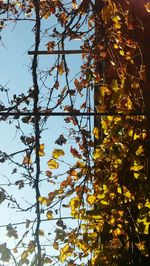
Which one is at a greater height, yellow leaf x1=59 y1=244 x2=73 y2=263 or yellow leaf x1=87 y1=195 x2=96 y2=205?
yellow leaf x1=87 y1=195 x2=96 y2=205

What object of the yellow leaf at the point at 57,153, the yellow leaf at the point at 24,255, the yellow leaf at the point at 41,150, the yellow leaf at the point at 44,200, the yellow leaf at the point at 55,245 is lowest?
the yellow leaf at the point at 24,255

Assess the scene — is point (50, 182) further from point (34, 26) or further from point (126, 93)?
point (34, 26)

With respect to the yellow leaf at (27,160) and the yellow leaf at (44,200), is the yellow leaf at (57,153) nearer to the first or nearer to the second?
the yellow leaf at (27,160)

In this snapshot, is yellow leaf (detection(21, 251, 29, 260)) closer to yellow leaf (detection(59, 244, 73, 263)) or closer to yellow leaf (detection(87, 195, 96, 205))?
yellow leaf (detection(59, 244, 73, 263))

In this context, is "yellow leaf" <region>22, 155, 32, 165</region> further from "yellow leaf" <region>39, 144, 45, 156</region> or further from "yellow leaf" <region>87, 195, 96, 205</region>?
"yellow leaf" <region>87, 195, 96, 205</region>

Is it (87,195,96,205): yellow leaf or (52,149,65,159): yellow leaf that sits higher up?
(52,149,65,159): yellow leaf

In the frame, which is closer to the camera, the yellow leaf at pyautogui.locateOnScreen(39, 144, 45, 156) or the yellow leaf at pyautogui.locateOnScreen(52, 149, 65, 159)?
the yellow leaf at pyautogui.locateOnScreen(52, 149, 65, 159)

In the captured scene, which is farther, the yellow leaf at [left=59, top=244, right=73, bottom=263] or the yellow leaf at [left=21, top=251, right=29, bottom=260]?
the yellow leaf at [left=59, top=244, right=73, bottom=263]

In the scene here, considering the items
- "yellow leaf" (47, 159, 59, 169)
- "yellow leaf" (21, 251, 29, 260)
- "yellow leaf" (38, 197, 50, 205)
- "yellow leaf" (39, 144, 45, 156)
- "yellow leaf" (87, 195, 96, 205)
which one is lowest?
"yellow leaf" (21, 251, 29, 260)

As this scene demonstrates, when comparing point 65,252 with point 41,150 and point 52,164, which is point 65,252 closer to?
point 52,164

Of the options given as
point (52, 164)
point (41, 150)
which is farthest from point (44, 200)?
point (41, 150)

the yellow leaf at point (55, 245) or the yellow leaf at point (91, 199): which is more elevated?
the yellow leaf at point (91, 199)

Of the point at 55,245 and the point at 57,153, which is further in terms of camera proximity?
the point at 55,245

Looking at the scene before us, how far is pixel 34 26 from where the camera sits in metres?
3.71
